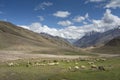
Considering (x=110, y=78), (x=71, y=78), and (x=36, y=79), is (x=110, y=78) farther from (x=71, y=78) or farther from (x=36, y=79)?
(x=36, y=79)

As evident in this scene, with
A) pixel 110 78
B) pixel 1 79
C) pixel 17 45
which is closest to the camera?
pixel 110 78

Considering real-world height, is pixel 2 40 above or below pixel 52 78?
above

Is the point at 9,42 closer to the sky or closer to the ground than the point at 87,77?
closer to the sky

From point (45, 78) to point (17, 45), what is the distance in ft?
411

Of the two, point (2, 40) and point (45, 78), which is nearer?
point (45, 78)

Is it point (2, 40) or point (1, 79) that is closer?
point (1, 79)

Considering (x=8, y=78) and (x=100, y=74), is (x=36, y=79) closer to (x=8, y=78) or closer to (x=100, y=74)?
(x=8, y=78)

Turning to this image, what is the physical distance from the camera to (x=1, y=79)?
35.9 m

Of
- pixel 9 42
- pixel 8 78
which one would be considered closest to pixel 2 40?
pixel 9 42

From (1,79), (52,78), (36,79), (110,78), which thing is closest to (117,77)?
(110,78)

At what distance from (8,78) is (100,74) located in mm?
14436

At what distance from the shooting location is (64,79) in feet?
114

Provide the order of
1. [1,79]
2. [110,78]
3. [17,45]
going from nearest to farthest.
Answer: [110,78] < [1,79] < [17,45]

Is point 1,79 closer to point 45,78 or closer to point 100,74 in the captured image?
point 45,78
